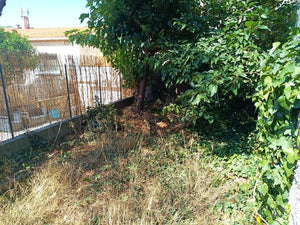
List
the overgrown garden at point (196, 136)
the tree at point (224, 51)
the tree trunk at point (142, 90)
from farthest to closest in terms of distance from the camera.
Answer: the tree trunk at point (142, 90) → the tree at point (224, 51) → the overgrown garden at point (196, 136)

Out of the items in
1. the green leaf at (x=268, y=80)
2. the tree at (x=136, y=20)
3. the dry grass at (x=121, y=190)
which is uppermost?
the tree at (x=136, y=20)

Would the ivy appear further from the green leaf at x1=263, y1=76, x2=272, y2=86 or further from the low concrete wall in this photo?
the low concrete wall

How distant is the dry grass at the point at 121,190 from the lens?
220 centimetres

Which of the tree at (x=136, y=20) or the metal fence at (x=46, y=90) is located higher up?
the tree at (x=136, y=20)

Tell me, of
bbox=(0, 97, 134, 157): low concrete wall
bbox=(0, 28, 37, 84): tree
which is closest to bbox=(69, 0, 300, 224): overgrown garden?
bbox=(0, 28, 37, 84): tree

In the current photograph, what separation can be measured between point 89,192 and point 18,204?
78 centimetres

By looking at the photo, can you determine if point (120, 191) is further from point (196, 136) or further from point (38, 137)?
point (38, 137)

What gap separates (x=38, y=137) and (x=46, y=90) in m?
1.04

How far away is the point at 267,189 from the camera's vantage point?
188 cm

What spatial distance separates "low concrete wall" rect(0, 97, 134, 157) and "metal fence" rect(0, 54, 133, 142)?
6.4 inches

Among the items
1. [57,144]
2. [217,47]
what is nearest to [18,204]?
[57,144]

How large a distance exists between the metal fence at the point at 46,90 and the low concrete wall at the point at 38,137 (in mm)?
163

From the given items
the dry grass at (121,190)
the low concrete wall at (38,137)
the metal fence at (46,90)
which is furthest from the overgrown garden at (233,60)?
the low concrete wall at (38,137)

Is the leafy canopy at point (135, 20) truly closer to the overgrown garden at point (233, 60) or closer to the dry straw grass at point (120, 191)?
the overgrown garden at point (233, 60)
